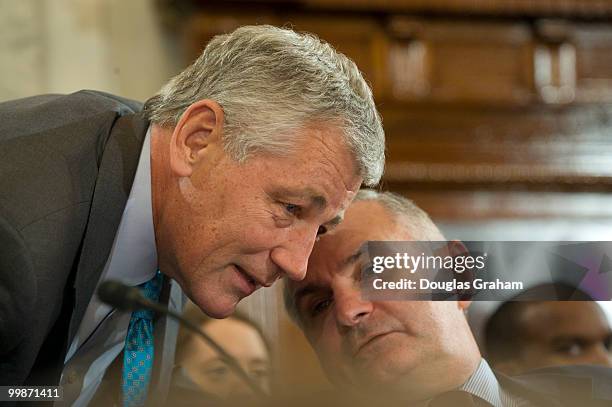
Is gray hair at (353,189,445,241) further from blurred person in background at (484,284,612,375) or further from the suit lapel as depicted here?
the suit lapel

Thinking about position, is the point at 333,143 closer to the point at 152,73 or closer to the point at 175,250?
the point at 175,250

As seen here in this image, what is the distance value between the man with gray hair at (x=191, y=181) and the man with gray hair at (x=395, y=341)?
8 cm

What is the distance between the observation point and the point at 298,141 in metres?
1.67

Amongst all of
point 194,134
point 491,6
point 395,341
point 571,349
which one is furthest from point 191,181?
point 491,6

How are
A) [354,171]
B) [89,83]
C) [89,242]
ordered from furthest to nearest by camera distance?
[89,83]
[354,171]
[89,242]

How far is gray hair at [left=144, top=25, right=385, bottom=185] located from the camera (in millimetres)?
1678

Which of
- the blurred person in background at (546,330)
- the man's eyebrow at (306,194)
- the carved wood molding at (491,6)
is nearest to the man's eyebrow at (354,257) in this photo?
the man's eyebrow at (306,194)

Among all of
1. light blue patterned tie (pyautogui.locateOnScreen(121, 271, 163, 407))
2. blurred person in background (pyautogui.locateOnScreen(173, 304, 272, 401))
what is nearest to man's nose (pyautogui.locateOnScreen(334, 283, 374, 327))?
blurred person in background (pyautogui.locateOnScreen(173, 304, 272, 401))

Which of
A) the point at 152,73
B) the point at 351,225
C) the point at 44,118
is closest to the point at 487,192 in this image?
the point at 152,73

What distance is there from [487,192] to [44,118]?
2.39 m

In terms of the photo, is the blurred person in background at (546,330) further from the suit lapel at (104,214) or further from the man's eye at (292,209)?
the suit lapel at (104,214)

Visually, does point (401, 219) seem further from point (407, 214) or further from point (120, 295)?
point (120, 295)

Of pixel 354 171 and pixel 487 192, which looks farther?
pixel 487 192

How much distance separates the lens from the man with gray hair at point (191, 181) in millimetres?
1613
